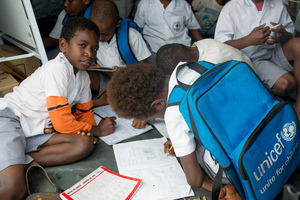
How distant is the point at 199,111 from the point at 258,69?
1124mm

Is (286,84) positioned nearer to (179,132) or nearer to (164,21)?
(179,132)

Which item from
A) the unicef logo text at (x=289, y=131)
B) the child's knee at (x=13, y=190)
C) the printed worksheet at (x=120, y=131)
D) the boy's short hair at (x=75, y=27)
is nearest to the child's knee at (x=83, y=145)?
the printed worksheet at (x=120, y=131)

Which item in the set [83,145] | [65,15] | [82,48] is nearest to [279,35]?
[82,48]

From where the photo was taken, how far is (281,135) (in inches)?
36.7

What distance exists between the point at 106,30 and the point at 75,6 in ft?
1.47

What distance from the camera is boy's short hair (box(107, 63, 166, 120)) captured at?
1050 millimetres

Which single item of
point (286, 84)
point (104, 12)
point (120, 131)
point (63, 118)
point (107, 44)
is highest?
point (104, 12)

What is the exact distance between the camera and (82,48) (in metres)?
1.43

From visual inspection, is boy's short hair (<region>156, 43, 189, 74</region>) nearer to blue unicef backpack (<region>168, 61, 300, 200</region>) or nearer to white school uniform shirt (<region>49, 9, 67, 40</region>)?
blue unicef backpack (<region>168, 61, 300, 200</region>)

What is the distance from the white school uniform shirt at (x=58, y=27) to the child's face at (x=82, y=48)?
0.87 m

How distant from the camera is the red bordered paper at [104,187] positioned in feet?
3.48

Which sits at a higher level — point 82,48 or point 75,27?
point 75,27

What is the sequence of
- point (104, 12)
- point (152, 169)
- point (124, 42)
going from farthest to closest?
point (124, 42)
point (104, 12)
point (152, 169)

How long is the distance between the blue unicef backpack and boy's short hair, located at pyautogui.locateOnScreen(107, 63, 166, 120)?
0.39 ft
